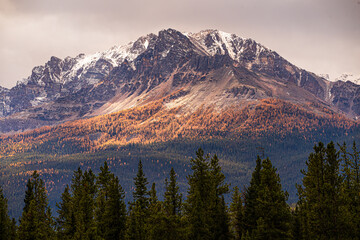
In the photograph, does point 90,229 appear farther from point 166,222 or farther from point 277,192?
point 277,192

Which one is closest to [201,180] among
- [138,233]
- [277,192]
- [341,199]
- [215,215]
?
[215,215]

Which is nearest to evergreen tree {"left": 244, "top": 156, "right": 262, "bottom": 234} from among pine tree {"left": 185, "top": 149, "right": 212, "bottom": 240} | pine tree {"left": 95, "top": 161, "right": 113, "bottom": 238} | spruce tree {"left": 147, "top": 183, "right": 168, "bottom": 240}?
pine tree {"left": 185, "top": 149, "right": 212, "bottom": 240}

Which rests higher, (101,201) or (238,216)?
(101,201)

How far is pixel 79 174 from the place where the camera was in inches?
3388

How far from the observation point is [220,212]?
70.0 m

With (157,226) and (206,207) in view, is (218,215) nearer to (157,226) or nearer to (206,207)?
(206,207)

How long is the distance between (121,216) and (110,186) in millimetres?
5307

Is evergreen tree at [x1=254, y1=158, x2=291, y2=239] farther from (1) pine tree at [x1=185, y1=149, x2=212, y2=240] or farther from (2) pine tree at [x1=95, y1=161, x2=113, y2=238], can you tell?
(2) pine tree at [x1=95, y1=161, x2=113, y2=238]

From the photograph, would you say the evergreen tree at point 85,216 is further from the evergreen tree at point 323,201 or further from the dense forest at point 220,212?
the evergreen tree at point 323,201

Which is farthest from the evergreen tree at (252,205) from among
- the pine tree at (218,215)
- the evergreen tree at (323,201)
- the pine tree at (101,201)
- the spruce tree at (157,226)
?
the pine tree at (101,201)

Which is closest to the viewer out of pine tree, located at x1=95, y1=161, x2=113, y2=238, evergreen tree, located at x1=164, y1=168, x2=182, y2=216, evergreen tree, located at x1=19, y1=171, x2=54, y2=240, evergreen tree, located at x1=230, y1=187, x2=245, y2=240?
evergreen tree, located at x1=19, y1=171, x2=54, y2=240

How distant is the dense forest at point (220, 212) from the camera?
58.9 meters

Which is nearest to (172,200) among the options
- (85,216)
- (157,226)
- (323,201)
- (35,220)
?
(157,226)

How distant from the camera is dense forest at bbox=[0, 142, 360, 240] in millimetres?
58906
